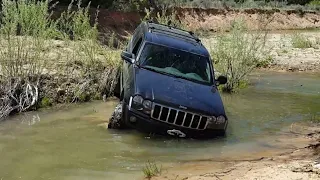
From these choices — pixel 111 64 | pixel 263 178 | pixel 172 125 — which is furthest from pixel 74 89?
pixel 263 178

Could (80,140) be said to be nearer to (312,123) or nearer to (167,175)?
(167,175)

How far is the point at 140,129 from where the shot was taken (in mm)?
8734

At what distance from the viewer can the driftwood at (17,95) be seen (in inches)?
400

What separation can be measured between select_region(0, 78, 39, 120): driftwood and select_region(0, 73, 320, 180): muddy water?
0.30 meters

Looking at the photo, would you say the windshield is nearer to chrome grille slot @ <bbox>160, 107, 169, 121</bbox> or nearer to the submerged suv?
the submerged suv

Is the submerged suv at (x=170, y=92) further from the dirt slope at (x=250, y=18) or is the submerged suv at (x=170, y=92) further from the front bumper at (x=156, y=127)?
the dirt slope at (x=250, y=18)

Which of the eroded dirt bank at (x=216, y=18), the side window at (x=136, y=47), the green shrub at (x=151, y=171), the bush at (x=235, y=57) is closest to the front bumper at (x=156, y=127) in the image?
the green shrub at (x=151, y=171)

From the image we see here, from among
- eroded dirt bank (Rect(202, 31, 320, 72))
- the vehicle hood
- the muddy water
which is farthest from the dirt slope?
the vehicle hood

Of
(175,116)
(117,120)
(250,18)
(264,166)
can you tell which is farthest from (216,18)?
(264,166)

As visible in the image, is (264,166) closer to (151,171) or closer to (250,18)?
(151,171)

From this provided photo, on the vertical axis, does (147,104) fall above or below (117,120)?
above

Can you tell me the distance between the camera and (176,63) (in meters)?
9.86

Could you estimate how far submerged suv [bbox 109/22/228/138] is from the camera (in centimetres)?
855

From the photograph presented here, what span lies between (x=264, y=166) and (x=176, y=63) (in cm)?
336
